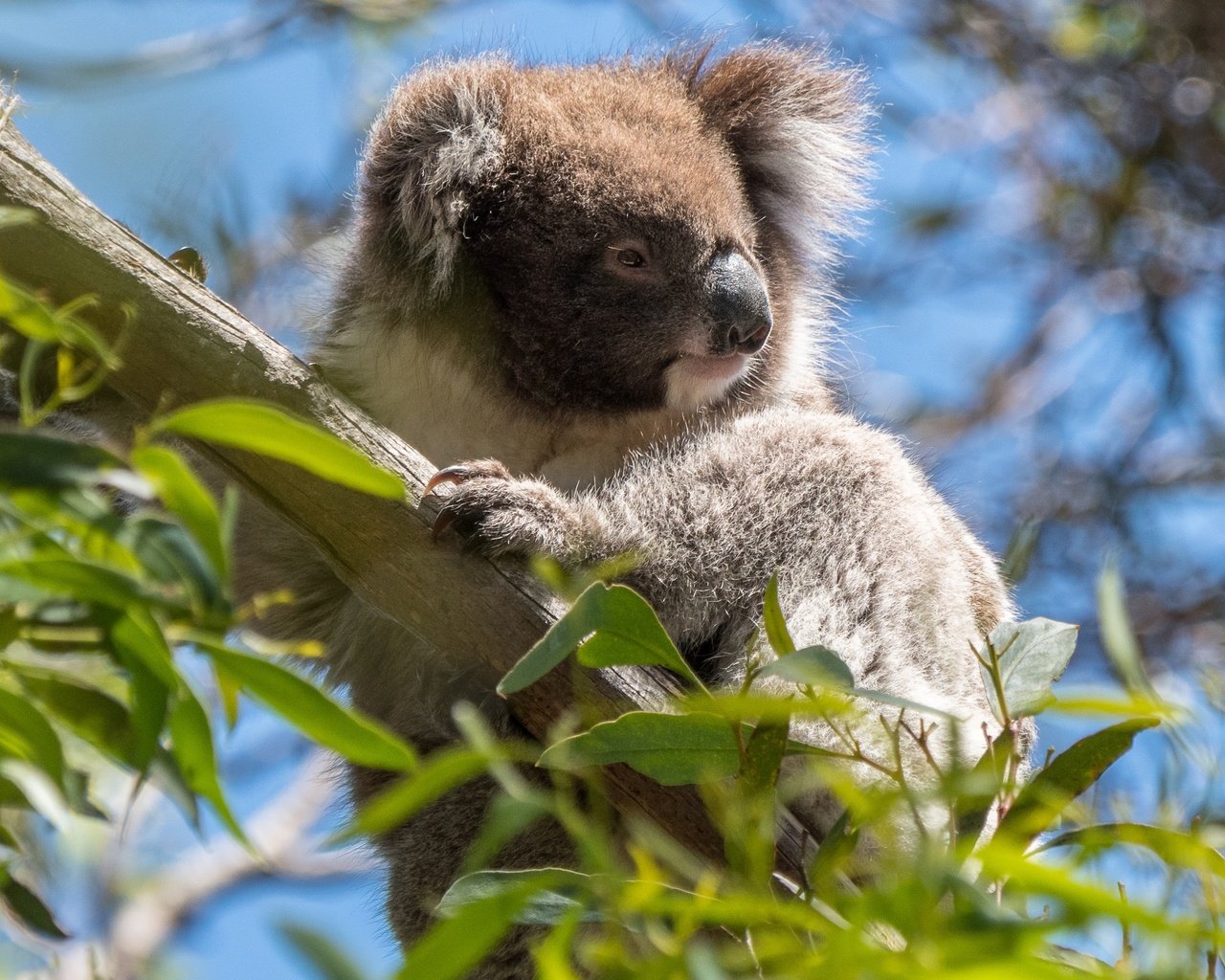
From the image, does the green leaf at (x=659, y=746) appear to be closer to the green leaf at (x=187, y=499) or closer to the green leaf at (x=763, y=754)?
the green leaf at (x=763, y=754)

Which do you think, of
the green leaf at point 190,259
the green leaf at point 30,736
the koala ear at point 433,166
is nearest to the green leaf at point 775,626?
the green leaf at point 30,736

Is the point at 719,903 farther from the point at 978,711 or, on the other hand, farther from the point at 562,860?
the point at 978,711

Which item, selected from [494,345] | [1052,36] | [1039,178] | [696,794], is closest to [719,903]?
[696,794]

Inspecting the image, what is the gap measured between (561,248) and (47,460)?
178 centimetres

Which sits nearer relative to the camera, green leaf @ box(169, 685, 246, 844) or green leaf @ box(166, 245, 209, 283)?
green leaf @ box(169, 685, 246, 844)

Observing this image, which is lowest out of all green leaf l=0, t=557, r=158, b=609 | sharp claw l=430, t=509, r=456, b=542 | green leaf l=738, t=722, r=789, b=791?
sharp claw l=430, t=509, r=456, b=542

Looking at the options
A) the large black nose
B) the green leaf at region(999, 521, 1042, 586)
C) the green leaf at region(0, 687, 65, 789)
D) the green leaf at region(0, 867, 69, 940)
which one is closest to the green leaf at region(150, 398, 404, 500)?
the green leaf at region(0, 687, 65, 789)

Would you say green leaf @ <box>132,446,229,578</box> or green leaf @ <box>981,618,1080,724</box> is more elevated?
green leaf @ <box>132,446,229,578</box>

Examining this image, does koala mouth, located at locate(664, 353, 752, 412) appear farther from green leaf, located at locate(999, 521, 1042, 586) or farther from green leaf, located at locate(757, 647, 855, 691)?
green leaf, located at locate(757, 647, 855, 691)

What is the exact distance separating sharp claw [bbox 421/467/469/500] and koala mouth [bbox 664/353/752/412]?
0.77m

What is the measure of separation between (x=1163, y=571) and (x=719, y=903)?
5.49 m

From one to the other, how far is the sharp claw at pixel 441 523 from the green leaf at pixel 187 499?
0.74 meters

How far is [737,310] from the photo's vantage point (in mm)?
2629

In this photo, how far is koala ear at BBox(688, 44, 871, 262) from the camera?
322 centimetres
